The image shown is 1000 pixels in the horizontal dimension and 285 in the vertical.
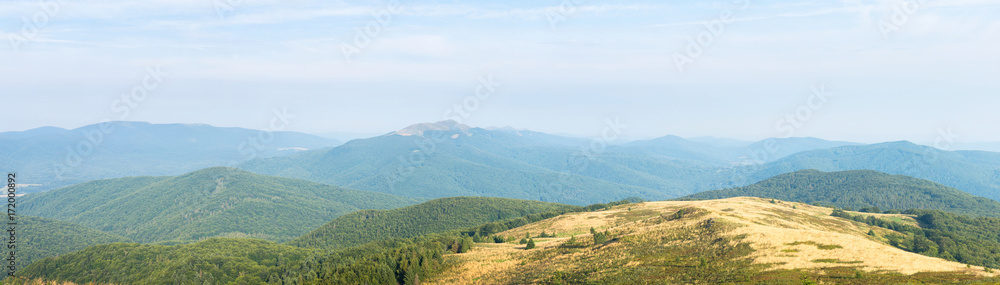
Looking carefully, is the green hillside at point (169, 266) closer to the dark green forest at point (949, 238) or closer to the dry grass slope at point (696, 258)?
the dry grass slope at point (696, 258)

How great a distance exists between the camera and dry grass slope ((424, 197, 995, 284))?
44625 millimetres

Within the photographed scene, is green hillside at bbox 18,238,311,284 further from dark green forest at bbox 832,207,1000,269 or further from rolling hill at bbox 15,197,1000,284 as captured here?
dark green forest at bbox 832,207,1000,269

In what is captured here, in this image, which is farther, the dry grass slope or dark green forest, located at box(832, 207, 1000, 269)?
dark green forest, located at box(832, 207, 1000, 269)

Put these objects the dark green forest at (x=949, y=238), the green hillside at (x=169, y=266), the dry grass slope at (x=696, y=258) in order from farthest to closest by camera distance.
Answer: the green hillside at (x=169, y=266)
the dark green forest at (x=949, y=238)
the dry grass slope at (x=696, y=258)

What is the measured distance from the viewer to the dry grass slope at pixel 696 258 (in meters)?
44.6

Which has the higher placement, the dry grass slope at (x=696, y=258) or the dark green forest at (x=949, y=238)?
the dry grass slope at (x=696, y=258)

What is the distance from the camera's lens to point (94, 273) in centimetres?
18175

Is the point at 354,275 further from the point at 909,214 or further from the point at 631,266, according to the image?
the point at 909,214

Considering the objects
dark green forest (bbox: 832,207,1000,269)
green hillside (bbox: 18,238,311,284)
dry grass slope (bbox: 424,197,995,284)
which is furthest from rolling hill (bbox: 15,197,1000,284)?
green hillside (bbox: 18,238,311,284)

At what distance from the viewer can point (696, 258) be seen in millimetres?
54906

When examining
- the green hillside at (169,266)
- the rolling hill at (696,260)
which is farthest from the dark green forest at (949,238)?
the green hillside at (169,266)

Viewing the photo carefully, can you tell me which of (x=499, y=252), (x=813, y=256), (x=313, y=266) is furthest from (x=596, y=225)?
(x=313, y=266)

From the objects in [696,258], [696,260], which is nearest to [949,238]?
[696,258]

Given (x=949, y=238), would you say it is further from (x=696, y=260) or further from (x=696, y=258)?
(x=696, y=260)
